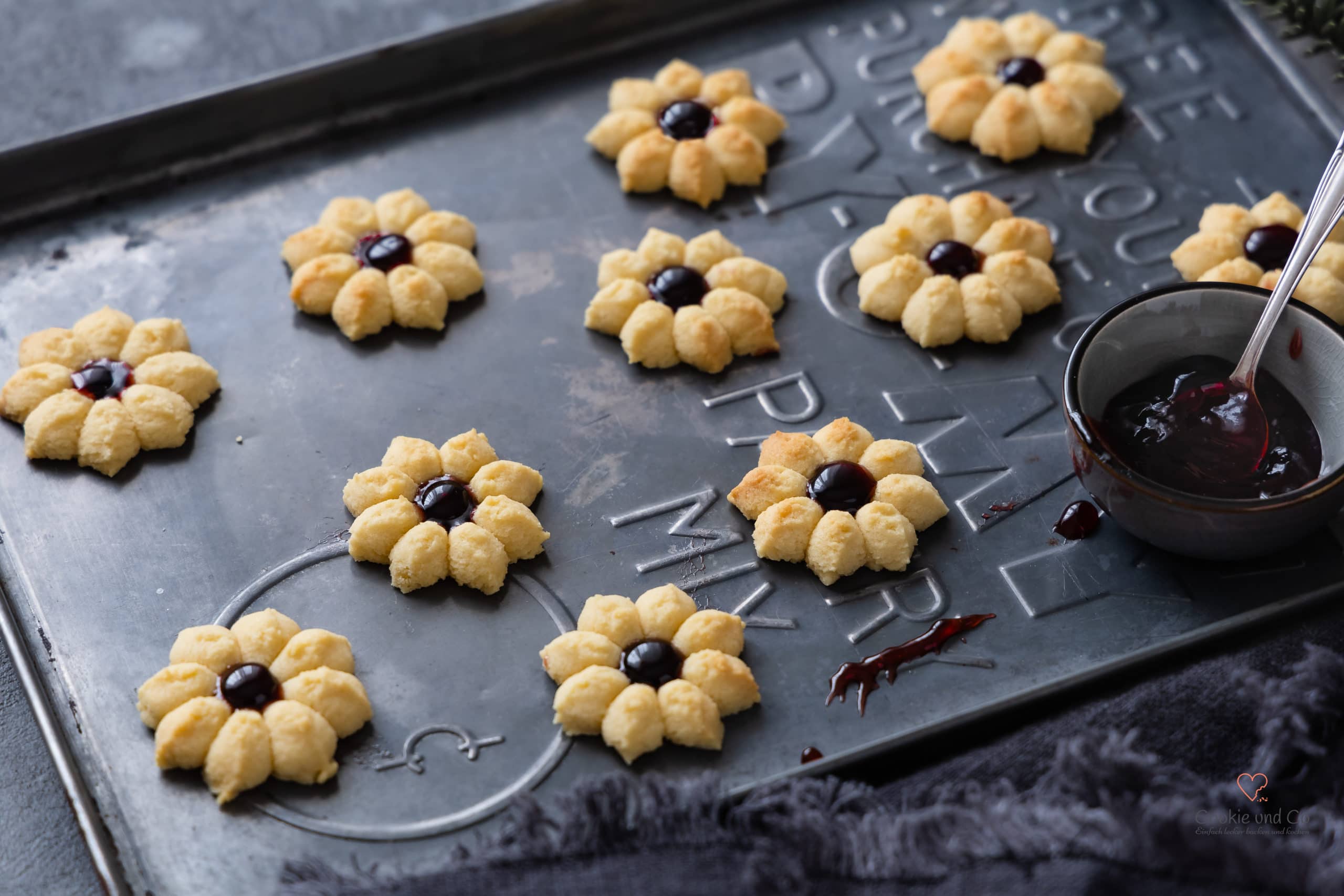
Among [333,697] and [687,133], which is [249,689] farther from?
[687,133]

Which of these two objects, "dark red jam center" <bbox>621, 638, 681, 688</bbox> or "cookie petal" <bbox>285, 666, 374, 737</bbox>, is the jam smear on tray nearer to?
"dark red jam center" <bbox>621, 638, 681, 688</bbox>

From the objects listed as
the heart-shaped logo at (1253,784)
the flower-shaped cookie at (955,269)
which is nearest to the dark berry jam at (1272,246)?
the flower-shaped cookie at (955,269)

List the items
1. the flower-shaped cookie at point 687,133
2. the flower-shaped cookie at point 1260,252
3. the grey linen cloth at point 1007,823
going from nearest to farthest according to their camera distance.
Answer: the grey linen cloth at point 1007,823, the flower-shaped cookie at point 1260,252, the flower-shaped cookie at point 687,133

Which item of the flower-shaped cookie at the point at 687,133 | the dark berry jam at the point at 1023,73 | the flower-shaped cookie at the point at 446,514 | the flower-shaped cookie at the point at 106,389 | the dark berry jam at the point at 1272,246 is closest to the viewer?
the flower-shaped cookie at the point at 446,514

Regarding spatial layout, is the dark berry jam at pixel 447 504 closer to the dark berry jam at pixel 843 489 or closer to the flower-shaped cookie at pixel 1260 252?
the dark berry jam at pixel 843 489

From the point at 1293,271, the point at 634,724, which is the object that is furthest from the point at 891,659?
the point at 1293,271

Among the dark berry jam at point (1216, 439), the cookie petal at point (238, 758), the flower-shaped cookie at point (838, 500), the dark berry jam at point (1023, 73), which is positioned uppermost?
the dark berry jam at point (1023, 73)
